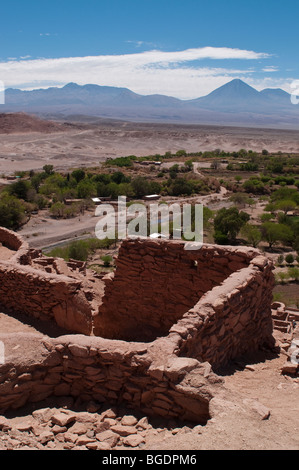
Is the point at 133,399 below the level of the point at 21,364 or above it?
below

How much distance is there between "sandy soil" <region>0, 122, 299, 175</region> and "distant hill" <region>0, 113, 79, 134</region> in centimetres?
456

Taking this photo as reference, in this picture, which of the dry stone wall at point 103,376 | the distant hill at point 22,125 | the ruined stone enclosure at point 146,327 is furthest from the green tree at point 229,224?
the distant hill at point 22,125

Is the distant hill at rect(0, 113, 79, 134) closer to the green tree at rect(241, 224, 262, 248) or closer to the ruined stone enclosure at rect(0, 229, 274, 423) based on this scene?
the green tree at rect(241, 224, 262, 248)

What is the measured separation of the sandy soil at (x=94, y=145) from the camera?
98.1 metres

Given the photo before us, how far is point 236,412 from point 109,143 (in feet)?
467

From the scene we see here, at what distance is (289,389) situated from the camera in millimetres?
6219

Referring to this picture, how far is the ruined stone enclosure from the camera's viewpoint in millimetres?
4965

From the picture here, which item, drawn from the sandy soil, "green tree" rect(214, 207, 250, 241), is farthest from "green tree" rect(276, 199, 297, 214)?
the sandy soil

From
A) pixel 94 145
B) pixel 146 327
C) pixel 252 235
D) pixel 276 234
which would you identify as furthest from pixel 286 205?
pixel 94 145

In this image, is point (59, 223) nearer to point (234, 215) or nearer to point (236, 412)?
point (234, 215)

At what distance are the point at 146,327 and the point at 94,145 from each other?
12912cm

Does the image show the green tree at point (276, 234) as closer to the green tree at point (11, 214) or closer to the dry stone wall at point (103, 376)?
the green tree at point (11, 214)

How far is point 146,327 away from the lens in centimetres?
968
